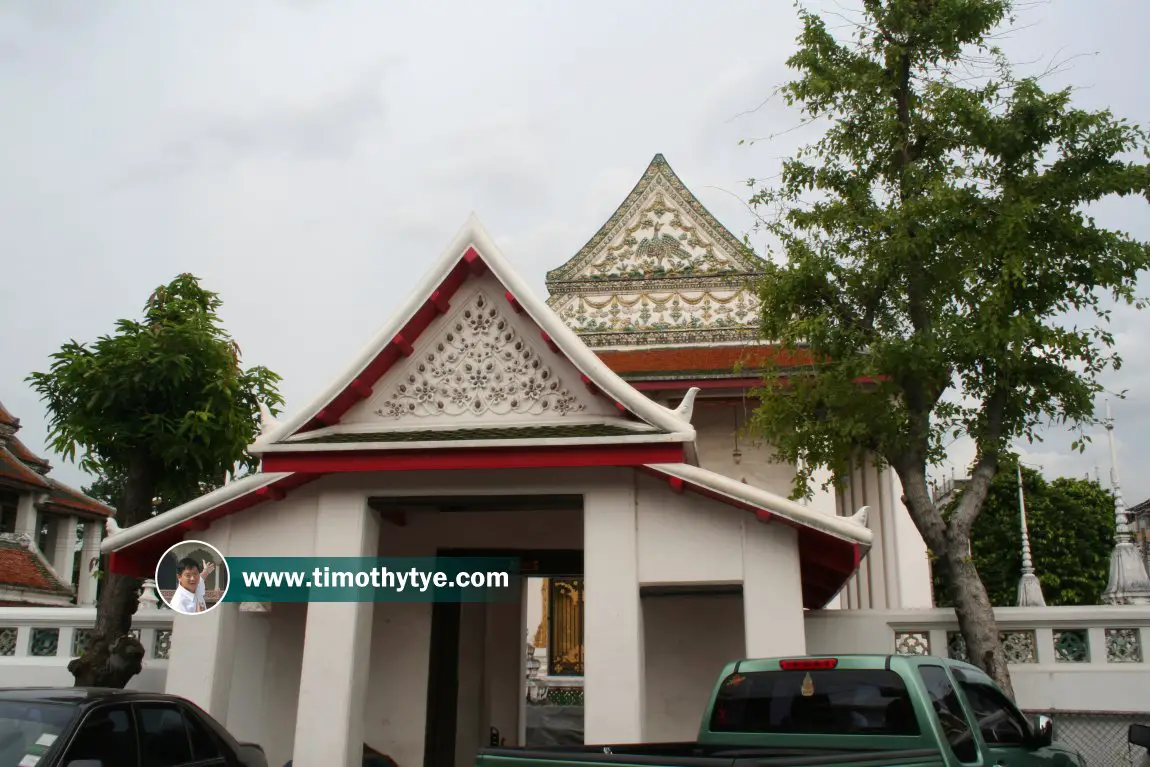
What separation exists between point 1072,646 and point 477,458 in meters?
6.01

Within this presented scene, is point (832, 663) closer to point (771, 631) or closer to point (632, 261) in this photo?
point (771, 631)

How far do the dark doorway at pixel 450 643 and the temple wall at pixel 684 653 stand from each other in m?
1.22

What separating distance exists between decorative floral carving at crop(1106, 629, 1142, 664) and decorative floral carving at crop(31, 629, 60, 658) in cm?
1112

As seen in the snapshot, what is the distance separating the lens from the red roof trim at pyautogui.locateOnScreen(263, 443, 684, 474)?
28.2ft

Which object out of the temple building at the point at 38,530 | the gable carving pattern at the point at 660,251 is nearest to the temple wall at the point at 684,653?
the gable carving pattern at the point at 660,251

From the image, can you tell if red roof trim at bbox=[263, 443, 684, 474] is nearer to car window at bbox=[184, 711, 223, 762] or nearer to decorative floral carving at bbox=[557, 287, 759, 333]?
car window at bbox=[184, 711, 223, 762]

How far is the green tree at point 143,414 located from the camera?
10562 millimetres

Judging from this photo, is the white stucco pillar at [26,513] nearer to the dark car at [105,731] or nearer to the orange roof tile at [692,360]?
the orange roof tile at [692,360]

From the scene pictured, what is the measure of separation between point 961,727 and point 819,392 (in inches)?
181

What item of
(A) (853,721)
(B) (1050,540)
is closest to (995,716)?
(A) (853,721)

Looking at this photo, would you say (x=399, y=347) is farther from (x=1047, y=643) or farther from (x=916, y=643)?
(x=1047, y=643)

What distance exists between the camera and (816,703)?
5.86m

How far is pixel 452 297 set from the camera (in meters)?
9.83

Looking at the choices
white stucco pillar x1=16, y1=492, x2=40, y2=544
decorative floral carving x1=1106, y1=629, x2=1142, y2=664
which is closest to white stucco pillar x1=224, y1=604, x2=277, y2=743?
decorative floral carving x1=1106, y1=629, x2=1142, y2=664
